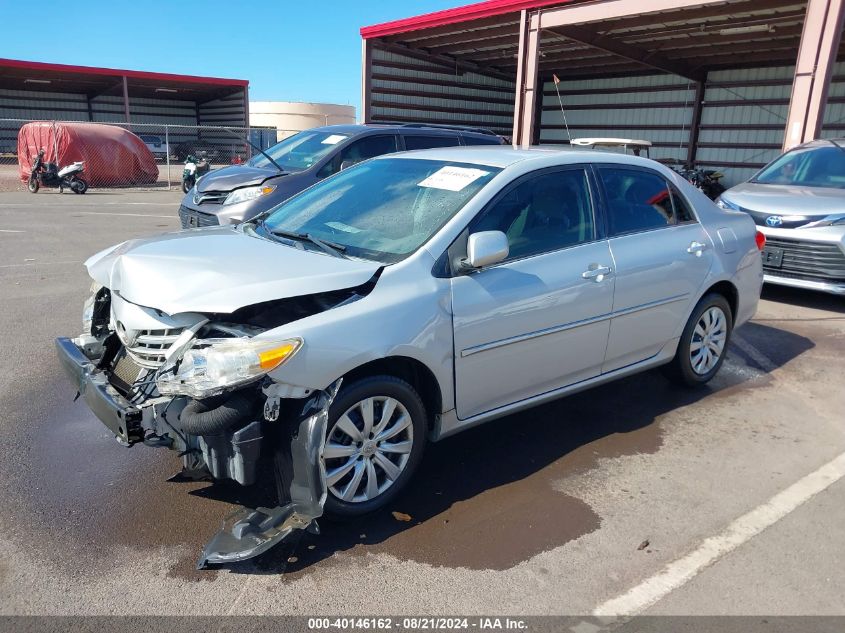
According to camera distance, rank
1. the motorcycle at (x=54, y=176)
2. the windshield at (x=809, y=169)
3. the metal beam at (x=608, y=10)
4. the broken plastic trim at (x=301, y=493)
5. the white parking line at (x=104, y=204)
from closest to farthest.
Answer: the broken plastic trim at (x=301, y=493), the windshield at (x=809, y=169), the metal beam at (x=608, y=10), the white parking line at (x=104, y=204), the motorcycle at (x=54, y=176)

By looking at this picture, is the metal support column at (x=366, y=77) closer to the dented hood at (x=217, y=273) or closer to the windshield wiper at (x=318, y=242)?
the windshield wiper at (x=318, y=242)

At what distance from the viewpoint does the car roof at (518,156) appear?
399cm

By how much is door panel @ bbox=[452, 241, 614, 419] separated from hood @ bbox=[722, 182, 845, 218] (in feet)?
15.0

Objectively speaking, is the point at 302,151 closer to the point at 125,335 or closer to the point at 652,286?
the point at 652,286

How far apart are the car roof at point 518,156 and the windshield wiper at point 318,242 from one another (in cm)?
98

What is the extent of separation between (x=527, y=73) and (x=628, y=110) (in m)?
9.26

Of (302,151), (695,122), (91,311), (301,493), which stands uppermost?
(695,122)

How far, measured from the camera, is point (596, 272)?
13.0ft

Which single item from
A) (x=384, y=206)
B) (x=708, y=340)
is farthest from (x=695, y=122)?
(x=384, y=206)

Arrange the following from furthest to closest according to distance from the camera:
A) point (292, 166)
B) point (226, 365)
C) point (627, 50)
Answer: point (627, 50)
point (292, 166)
point (226, 365)

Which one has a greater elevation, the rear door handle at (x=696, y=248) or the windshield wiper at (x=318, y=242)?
the windshield wiper at (x=318, y=242)

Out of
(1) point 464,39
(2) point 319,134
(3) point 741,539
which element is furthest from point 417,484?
(1) point 464,39

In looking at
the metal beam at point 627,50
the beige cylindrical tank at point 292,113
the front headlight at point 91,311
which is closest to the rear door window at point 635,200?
the front headlight at point 91,311

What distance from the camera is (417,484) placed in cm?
360
